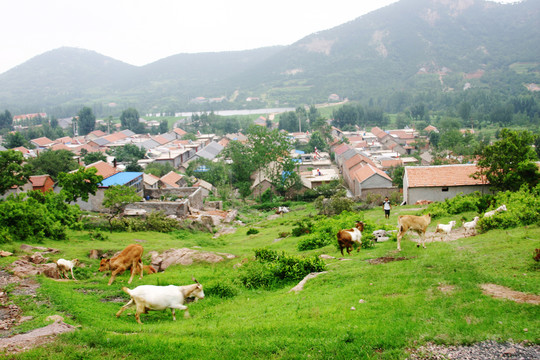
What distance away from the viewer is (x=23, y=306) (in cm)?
1038

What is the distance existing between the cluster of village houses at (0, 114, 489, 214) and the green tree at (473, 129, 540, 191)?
5.18 m

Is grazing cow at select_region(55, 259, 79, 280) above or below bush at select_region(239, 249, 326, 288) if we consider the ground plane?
above

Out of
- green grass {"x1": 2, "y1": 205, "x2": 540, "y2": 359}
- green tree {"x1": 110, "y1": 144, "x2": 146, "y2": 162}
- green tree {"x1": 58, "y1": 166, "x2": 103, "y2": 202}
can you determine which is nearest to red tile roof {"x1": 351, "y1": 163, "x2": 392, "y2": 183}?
green tree {"x1": 58, "y1": 166, "x2": 103, "y2": 202}

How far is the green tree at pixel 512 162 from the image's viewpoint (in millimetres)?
27391

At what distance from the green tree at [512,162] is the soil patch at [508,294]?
821 inches

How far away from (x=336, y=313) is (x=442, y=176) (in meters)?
29.4

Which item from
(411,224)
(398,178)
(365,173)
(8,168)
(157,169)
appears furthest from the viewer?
(157,169)

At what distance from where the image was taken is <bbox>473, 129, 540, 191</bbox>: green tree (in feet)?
89.9

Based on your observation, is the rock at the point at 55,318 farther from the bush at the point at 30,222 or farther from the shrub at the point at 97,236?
the shrub at the point at 97,236

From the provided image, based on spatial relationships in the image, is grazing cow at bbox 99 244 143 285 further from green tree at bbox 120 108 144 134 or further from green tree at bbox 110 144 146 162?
green tree at bbox 120 108 144 134

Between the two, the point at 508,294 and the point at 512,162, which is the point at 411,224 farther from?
the point at 512,162

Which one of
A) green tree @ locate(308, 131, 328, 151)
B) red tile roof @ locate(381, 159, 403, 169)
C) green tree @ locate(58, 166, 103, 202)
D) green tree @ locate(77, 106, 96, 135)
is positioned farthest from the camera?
green tree @ locate(77, 106, 96, 135)

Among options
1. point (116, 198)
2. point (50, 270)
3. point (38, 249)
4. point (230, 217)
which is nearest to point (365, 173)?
point (230, 217)

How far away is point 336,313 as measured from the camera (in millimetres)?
9320
